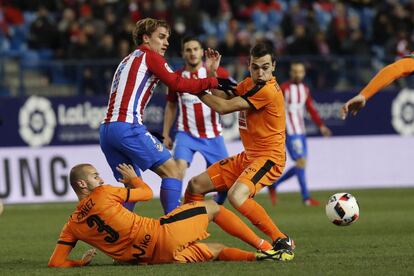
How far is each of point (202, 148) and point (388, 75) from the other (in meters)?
5.45

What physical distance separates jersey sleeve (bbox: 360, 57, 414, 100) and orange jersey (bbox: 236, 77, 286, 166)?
170 cm

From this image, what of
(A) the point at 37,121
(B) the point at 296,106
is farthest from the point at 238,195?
(A) the point at 37,121

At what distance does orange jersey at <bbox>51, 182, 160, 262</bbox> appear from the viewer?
27.2 ft

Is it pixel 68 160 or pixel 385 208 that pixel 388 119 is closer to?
pixel 385 208

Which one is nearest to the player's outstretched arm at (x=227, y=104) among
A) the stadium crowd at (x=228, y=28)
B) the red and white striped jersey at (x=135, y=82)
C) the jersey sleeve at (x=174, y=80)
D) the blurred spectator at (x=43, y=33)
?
the jersey sleeve at (x=174, y=80)

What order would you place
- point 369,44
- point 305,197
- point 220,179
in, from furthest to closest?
point 369,44
point 305,197
point 220,179

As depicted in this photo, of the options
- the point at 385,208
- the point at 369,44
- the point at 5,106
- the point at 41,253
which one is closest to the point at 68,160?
the point at 5,106

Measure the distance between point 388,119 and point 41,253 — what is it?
1158 centimetres

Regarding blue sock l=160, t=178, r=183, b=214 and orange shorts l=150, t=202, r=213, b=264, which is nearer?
orange shorts l=150, t=202, r=213, b=264

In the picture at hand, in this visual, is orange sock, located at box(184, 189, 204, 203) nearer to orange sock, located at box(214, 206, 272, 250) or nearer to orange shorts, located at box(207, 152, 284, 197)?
orange shorts, located at box(207, 152, 284, 197)

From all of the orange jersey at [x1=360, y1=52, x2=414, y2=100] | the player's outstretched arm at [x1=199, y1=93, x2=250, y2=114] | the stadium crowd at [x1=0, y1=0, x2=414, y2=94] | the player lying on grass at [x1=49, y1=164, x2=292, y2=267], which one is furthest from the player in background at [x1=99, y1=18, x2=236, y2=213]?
the stadium crowd at [x1=0, y1=0, x2=414, y2=94]

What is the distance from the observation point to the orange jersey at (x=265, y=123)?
30.5ft

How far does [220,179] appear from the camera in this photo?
9508 millimetres

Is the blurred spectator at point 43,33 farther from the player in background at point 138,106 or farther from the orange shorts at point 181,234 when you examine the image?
the orange shorts at point 181,234
